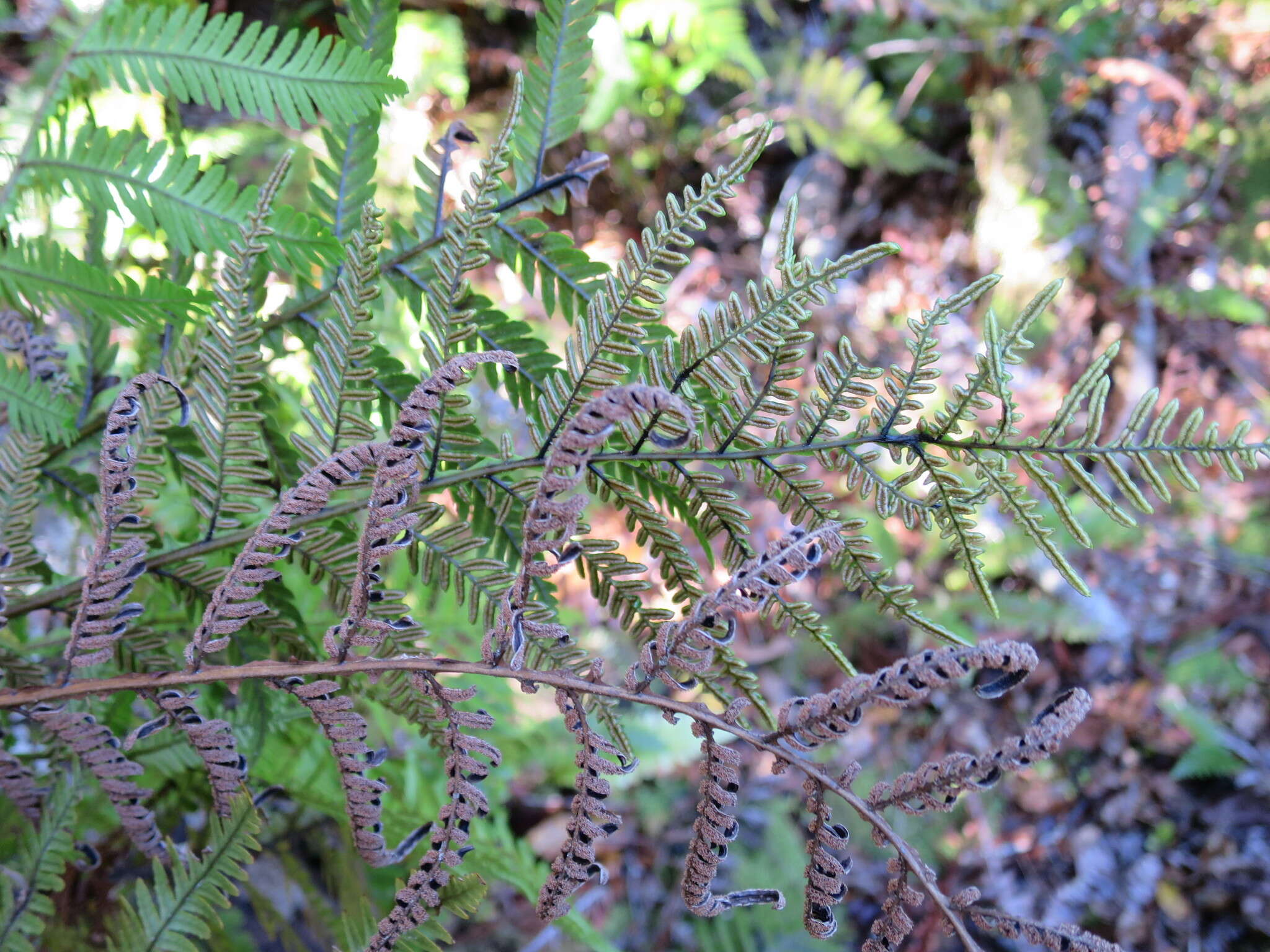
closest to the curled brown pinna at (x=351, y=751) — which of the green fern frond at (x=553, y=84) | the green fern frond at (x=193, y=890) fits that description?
the green fern frond at (x=193, y=890)

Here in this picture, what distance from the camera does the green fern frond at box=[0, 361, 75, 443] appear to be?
0.70 meters

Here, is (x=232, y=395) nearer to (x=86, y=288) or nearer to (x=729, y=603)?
(x=86, y=288)

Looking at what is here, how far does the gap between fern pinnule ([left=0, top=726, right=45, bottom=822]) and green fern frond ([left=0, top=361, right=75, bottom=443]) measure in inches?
4.3

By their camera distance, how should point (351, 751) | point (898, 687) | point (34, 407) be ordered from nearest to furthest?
point (898, 687) → point (351, 751) → point (34, 407)

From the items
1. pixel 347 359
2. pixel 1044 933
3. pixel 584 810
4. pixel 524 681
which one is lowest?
pixel 1044 933

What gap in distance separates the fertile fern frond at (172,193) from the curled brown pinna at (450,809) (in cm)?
38

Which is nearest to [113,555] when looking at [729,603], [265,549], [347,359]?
[265,549]

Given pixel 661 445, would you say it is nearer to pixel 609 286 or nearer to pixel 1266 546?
pixel 609 286

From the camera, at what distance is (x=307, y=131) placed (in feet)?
9.73

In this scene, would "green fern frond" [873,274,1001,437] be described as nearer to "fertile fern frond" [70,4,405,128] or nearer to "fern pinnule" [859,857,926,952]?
"fern pinnule" [859,857,926,952]

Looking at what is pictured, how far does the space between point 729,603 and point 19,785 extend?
2.07 feet

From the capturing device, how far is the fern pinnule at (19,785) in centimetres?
68

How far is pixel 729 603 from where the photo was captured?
512 mm

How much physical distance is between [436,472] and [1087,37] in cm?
395
